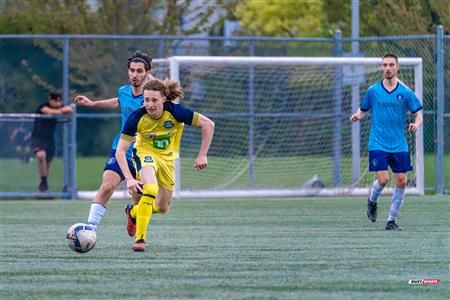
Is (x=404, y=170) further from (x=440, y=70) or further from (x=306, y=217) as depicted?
(x=440, y=70)

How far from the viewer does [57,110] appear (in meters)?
19.3

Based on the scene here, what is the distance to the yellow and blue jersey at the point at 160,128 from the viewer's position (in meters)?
10.4

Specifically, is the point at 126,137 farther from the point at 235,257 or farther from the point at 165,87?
the point at 235,257

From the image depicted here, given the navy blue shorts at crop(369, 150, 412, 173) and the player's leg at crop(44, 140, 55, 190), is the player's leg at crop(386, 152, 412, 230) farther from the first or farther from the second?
the player's leg at crop(44, 140, 55, 190)

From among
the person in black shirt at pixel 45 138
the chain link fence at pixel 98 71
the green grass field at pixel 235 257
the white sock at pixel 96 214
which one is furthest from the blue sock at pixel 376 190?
the person in black shirt at pixel 45 138

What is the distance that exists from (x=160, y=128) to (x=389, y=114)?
3933 millimetres

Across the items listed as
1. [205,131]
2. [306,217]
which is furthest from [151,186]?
[306,217]

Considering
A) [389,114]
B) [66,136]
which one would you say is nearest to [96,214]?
[389,114]

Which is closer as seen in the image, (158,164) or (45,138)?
(158,164)

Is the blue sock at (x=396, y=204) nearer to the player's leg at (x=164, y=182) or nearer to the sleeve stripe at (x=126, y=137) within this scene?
the player's leg at (x=164, y=182)

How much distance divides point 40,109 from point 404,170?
8.07m

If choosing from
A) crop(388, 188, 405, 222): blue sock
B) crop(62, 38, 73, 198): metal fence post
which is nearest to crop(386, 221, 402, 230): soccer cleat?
crop(388, 188, 405, 222): blue sock

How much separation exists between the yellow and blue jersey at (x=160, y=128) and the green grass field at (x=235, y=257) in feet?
2.99

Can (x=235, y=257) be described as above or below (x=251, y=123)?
below
